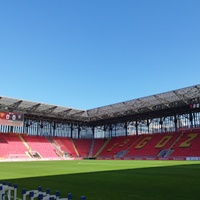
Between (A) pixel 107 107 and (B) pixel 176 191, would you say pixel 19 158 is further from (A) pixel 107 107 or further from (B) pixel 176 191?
(B) pixel 176 191

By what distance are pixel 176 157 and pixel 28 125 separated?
42378 mm

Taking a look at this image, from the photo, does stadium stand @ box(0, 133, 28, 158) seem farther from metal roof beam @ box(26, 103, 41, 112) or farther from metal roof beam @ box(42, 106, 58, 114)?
metal roof beam @ box(42, 106, 58, 114)

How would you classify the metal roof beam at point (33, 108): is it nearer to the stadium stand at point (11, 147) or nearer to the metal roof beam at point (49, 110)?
the metal roof beam at point (49, 110)

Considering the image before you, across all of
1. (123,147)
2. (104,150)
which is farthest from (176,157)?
(104,150)

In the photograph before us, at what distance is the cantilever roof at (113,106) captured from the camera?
4900 cm

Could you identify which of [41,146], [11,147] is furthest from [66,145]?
[11,147]

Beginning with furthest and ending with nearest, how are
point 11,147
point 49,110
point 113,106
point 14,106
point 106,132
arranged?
point 106,132 → point 49,110 → point 113,106 → point 11,147 → point 14,106

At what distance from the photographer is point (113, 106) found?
6062 centimetres

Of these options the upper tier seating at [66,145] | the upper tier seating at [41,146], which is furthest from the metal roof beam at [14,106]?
the upper tier seating at [66,145]

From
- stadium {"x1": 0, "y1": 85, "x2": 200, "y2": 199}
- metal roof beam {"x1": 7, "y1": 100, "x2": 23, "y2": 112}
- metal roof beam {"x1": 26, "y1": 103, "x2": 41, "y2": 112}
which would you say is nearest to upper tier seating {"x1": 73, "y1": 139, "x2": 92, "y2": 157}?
stadium {"x1": 0, "y1": 85, "x2": 200, "y2": 199}

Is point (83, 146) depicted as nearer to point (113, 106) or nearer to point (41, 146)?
point (41, 146)

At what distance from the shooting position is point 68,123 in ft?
260

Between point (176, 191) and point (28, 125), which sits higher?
point (28, 125)

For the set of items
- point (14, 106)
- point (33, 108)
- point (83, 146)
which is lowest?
point (83, 146)
